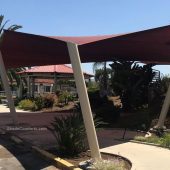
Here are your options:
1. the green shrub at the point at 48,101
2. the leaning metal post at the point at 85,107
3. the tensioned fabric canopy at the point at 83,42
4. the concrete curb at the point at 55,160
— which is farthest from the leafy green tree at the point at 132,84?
the leaning metal post at the point at 85,107

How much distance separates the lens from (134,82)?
23531 millimetres

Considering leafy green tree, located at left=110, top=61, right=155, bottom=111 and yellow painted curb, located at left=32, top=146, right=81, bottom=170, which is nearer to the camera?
yellow painted curb, located at left=32, top=146, right=81, bottom=170

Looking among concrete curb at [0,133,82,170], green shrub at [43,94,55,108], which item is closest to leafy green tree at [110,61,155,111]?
green shrub at [43,94,55,108]

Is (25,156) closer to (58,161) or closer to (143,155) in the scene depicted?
(58,161)

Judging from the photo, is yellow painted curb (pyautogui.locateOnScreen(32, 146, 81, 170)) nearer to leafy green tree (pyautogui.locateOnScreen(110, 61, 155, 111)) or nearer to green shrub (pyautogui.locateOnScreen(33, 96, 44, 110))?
leafy green tree (pyautogui.locateOnScreen(110, 61, 155, 111))

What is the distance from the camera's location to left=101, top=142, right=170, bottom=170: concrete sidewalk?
1002 cm

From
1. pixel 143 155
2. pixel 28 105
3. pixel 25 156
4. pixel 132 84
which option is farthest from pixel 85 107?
pixel 28 105

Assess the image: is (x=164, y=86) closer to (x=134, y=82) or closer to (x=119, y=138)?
(x=134, y=82)

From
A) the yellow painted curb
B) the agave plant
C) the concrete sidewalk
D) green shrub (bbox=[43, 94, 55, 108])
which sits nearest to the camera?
the concrete sidewalk

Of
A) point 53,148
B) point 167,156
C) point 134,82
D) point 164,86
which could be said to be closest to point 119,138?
point 53,148

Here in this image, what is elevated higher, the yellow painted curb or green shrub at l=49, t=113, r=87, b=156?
green shrub at l=49, t=113, r=87, b=156

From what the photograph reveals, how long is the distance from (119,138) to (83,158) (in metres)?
3.91

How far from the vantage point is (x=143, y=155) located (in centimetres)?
1140

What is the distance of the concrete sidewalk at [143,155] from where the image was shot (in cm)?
1002
